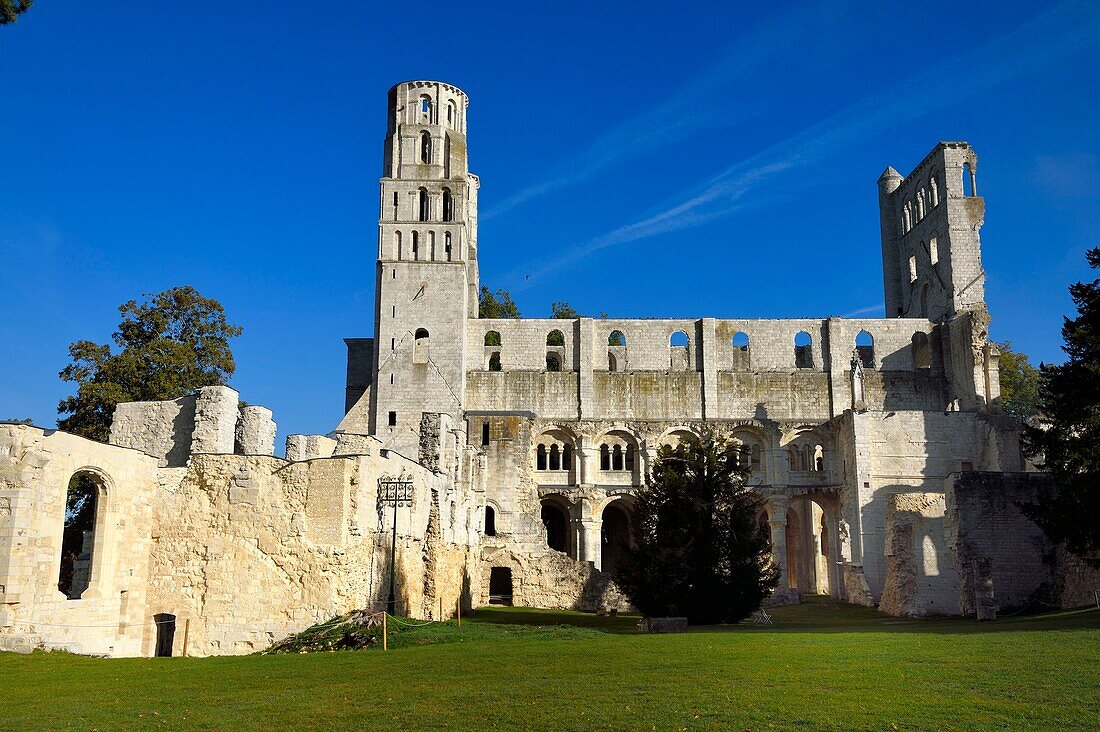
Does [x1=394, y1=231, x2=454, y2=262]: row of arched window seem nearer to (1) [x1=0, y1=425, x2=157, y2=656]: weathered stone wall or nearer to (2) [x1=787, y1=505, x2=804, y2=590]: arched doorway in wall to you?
(2) [x1=787, y1=505, x2=804, y2=590]: arched doorway in wall

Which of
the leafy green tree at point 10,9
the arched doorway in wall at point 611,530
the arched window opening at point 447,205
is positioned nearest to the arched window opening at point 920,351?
the arched doorway in wall at point 611,530

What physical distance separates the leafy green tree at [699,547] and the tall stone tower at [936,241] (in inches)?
1185

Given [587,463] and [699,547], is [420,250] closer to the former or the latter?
[587,463]

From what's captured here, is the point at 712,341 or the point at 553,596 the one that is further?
the point at 712,341

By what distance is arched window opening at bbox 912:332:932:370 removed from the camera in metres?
54.3

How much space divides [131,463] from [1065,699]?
17.9 m

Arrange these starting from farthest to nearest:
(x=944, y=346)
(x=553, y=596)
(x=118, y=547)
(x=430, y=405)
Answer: (x=944, y=346) < (x=430, y=405) < (x=553, y=596) < (x=118, y=547)

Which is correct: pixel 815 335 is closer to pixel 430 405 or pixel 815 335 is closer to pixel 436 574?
pixel 430 405

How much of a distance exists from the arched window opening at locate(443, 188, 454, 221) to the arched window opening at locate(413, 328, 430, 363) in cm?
662

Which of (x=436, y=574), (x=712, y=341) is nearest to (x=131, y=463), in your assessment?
(x=436, y=574)

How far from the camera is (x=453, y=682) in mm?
13227

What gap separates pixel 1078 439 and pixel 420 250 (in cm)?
3431

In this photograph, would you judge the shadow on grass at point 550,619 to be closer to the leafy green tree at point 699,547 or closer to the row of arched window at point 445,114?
the leafy green tree at point 699,547

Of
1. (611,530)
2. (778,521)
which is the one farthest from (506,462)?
(778,521)
